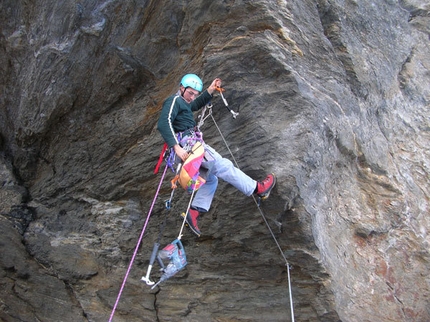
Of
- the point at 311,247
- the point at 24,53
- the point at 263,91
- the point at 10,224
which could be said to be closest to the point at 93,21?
the point at 24,53

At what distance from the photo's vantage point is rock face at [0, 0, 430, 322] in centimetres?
632

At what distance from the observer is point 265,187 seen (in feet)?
18.9

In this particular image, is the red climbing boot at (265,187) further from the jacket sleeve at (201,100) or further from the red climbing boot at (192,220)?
the jacket sleeve at (201,100)

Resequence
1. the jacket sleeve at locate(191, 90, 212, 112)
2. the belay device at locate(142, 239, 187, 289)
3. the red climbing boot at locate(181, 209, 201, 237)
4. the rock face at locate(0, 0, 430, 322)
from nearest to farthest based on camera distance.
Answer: the belay device at locate(142, 239, 187, 289)
the red climbing boot at locate(181, 209, 201, 237)
the rock face at locate(0, 0, 430, 322)
the jacket sleeve at locate(191, 90, 212, 112)

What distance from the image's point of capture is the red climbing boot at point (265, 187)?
574 cm

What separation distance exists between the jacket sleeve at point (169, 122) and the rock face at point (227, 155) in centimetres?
112

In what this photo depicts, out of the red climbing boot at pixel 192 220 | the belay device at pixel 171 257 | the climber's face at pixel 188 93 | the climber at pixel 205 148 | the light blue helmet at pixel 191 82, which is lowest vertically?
the belay device at pixel 171 257

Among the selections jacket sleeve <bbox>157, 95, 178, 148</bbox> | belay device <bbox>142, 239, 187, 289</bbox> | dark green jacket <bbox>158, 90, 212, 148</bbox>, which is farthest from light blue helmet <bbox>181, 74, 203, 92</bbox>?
belay device <bbox>142, 239, 187, 289</bbox>

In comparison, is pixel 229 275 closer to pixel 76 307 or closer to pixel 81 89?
pixel 76 307

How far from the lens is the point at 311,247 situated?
600 centimetres

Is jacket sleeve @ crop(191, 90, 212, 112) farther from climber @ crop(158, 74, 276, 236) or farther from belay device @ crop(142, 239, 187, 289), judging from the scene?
belay device @ crop(142, 239, 187, 289)

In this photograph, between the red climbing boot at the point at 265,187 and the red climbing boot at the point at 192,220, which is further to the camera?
the red climbing boot at the point at 192,220

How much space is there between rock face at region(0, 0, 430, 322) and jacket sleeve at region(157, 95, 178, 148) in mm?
1123

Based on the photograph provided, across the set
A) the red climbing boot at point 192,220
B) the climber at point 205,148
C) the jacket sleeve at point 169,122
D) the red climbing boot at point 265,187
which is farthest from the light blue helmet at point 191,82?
the red climbing boot at point 192,220
